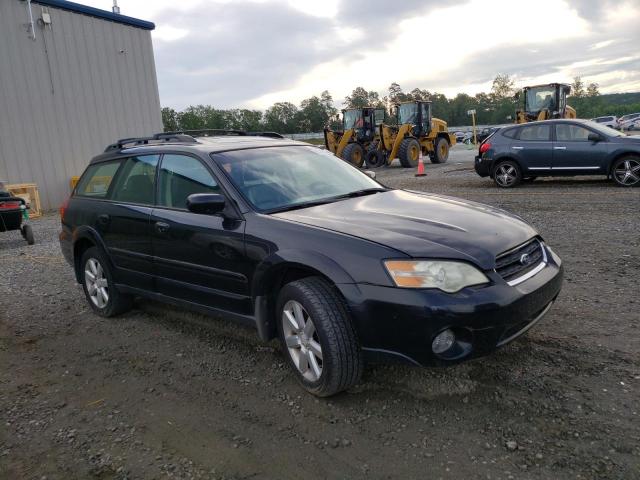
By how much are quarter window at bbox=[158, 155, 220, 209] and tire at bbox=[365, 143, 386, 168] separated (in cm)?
1772

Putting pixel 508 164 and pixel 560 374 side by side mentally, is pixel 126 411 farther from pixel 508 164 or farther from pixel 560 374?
pixel 508 164

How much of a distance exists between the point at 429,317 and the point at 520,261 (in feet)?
2.69

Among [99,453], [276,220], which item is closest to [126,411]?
[99,453]

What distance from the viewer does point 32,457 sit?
8.80ft

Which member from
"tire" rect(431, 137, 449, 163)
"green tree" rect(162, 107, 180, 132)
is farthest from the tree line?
"tire" rect(431, 137, 449, 163)

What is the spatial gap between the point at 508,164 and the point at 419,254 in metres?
9.75

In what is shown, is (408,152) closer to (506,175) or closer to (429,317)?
(506,175)

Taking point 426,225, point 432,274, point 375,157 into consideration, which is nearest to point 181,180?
point 426,225

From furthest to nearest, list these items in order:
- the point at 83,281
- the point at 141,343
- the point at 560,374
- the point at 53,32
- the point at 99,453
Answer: the point at 53,32 → the point at 83,281 → the point at 141,343 → the point at 560,374 → the point at 99,453

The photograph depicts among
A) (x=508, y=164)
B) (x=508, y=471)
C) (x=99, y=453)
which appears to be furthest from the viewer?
(x=508, y=164)

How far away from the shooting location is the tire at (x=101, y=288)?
4664 millimetres

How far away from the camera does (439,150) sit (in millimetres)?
22656

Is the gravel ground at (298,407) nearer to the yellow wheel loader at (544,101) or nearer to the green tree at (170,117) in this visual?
the yellow wheel loader at (544,101)

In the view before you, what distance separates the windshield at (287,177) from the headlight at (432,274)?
1093 millimetres
